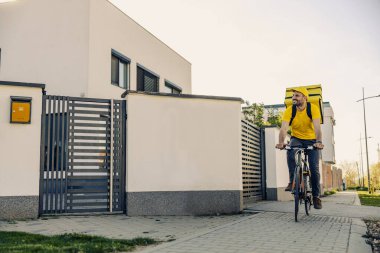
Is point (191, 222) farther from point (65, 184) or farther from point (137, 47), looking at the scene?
point (137, 47)

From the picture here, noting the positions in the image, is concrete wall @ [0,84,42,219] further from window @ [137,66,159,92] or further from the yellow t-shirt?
window @ [137,66,159,92]

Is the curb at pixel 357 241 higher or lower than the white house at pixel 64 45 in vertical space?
lower

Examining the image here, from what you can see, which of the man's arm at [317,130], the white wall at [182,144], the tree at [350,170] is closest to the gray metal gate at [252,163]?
the white wall at [182,144]

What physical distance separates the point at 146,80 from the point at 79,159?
12640 mm

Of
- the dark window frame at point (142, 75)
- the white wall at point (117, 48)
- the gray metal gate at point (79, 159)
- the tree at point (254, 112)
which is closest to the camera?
the gray metal gate at point (79, 159)

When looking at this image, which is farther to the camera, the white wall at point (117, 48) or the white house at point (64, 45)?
the white wall at point (117, 48)

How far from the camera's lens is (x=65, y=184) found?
25.8ft

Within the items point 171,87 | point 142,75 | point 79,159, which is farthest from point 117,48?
point 79,159

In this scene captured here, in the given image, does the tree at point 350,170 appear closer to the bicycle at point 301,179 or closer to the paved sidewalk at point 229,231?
the bicycle at point 301,179

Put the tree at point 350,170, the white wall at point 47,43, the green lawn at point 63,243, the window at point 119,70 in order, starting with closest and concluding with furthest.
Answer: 1. the green lawn at point 63,243
2. the white wall at point 47,43
3. the window at point 119,70
4. the tree at point 350,170

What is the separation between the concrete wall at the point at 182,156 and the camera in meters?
8.41

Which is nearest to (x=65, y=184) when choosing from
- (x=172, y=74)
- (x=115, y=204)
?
(x=115, y=204)

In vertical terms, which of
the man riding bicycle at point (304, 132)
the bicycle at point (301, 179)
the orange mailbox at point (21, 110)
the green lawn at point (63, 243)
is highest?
the orange mailbox at point (21, 110)

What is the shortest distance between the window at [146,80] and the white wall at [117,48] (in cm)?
27
